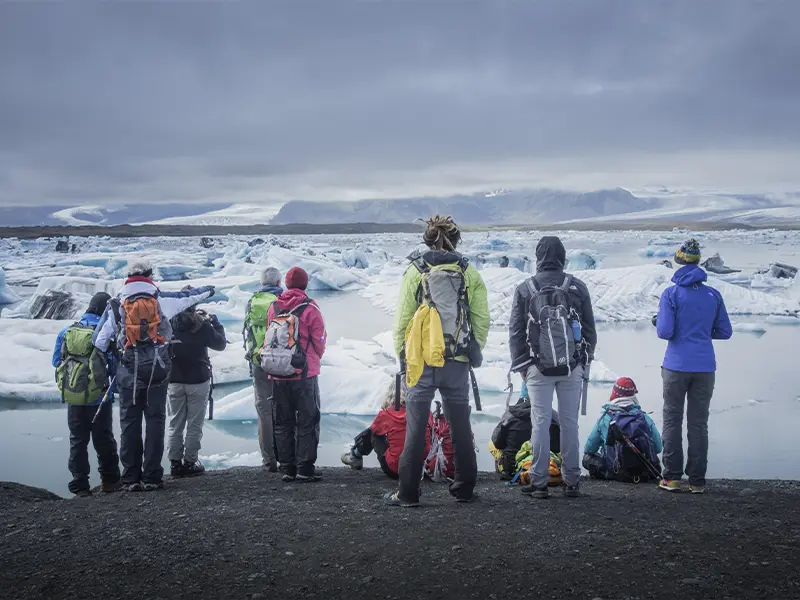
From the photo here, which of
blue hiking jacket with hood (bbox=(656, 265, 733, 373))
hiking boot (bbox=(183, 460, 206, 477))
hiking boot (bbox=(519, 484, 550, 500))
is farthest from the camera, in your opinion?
hiking boot (bbox=(183, 460, 206, 477))

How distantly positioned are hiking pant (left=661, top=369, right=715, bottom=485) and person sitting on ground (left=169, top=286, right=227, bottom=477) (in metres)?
2.86

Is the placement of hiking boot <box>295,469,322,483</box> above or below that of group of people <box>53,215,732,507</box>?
below

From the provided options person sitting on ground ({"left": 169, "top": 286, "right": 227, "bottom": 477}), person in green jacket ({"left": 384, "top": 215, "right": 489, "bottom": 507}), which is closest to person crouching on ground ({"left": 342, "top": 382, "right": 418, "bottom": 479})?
person in green jacket ({"left": 384, "top": 215, "right": 489, "bottom": 507})

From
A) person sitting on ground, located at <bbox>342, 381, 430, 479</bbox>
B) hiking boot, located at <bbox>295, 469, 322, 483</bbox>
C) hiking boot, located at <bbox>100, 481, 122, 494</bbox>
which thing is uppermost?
person sitting on ground, located at <bbox>342, 381, 430, 479</bbox>

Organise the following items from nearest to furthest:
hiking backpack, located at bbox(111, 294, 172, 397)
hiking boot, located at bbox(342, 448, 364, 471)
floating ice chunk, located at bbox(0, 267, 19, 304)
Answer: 1. hiking backpack, located at bbox(111, 294, 172, 397)
2. hiking boot, located at bbox(342, 448, 364, 471)
3. floating ice chunk, located at bbox(0, 267, 19, 304)

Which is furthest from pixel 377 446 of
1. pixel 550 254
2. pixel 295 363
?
pixel 550 254

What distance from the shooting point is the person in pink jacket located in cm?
457

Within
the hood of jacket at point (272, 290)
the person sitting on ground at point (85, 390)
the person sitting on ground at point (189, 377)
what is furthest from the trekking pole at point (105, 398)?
the hood of jacket at point (272, 290)

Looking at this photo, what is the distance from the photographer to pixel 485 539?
329 centimetres

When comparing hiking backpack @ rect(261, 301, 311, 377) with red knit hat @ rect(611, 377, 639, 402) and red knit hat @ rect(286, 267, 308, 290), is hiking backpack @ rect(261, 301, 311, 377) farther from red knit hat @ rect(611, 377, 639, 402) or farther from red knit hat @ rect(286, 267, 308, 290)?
red knit hat @ rect(611, 377, 639, 402)

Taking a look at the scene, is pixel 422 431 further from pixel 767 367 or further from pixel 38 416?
pixel 767 367

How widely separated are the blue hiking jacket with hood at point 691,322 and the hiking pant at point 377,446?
1.83 metres

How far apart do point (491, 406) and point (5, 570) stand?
684 cm

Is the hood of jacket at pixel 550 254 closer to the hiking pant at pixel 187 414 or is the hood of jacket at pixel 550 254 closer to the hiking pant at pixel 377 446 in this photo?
the hiking pant at pixel 377 446
